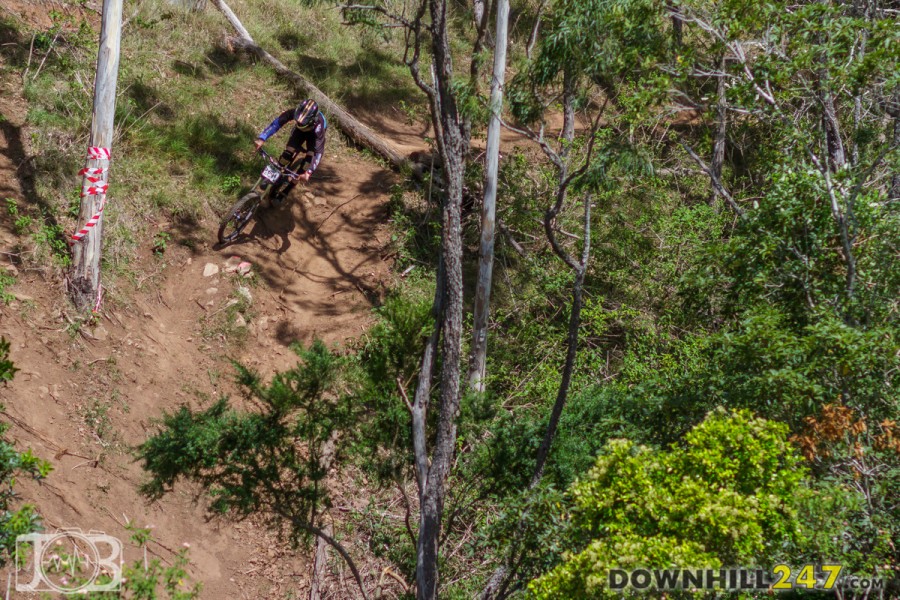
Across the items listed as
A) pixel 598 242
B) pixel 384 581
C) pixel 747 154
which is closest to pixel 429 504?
pixel 384 581

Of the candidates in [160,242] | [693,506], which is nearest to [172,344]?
[160,242]

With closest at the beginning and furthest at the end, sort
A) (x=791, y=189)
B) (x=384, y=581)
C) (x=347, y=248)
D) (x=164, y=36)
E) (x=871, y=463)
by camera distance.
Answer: (x=871, y=463) → (x=791, y=189) → (x=384, y=581) → (x=347, y=248) → (x=164, y=36)

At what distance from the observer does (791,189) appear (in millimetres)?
8180

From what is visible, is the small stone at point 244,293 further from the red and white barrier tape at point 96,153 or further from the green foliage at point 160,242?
the red and white barrier tape at point 96,153

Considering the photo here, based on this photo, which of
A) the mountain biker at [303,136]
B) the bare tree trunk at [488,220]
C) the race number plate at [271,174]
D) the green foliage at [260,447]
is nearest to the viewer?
the green foliage at [260,447]

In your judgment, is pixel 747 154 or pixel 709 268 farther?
pixel 747 154

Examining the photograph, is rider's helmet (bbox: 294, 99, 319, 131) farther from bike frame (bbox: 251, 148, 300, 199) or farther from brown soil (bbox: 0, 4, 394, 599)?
brown soil (bbox: 0, 4, 394, 599)

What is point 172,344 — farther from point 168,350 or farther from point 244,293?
point 244,293

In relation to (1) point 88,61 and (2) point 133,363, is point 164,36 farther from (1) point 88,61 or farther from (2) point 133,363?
(2) point 133,363

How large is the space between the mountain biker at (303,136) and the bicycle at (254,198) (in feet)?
0.56

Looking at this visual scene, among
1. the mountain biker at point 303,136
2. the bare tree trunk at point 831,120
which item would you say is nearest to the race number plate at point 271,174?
the mountain biker at point 303,136

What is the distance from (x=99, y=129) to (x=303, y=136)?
3.05 metres

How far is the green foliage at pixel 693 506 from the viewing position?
511 centimetres

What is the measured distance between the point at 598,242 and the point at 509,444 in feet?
21.3
